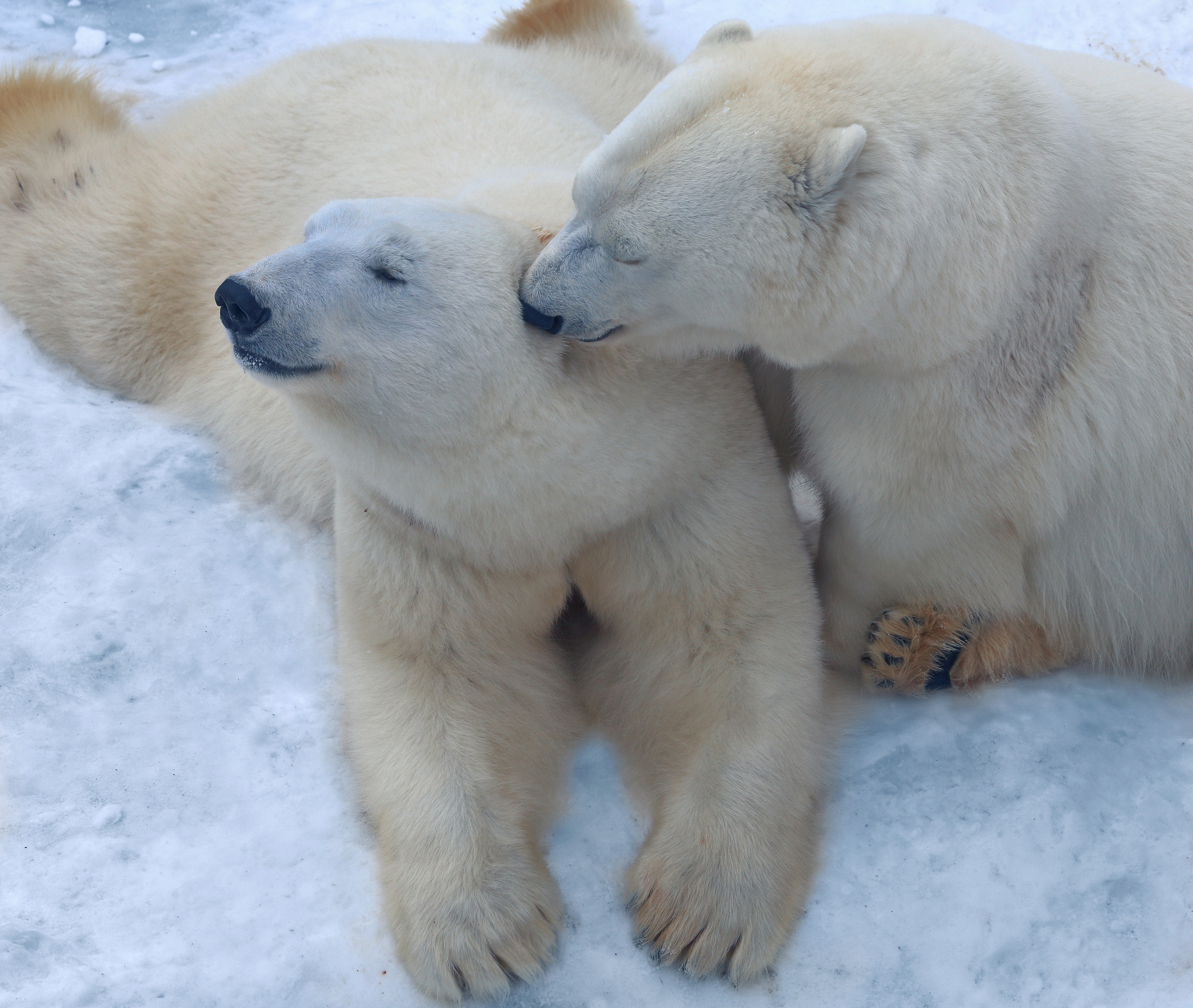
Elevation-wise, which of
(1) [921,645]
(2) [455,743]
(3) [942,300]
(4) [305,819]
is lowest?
(4) [305,819]

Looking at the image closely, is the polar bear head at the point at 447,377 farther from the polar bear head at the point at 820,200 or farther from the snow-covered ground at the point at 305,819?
the snow-covered ground at the point at 305,819

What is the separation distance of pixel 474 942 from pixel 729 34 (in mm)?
1731

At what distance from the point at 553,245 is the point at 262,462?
4.31 ft

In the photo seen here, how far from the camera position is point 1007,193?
212 centimetres

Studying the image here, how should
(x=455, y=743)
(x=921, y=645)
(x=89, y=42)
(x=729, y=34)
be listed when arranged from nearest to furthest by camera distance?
(x=729, y=34) → (x=455, y=743) → (x=921, y=645) → (x=89, y=42)

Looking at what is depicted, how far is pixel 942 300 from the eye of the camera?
2129mm

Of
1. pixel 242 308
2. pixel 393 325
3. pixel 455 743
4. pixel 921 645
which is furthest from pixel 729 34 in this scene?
pixel 455 743

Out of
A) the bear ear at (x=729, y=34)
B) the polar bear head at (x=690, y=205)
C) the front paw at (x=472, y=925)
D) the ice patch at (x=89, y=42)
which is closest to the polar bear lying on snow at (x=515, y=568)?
the front paw at (x=472, y=925)

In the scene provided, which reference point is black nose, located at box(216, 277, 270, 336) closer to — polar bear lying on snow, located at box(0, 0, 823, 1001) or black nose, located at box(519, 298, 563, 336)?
polar bear lying on snow, located at box(0, 0, 823, 1001)

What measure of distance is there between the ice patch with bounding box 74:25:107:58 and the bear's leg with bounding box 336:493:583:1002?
322 cm

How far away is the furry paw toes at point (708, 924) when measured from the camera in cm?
216

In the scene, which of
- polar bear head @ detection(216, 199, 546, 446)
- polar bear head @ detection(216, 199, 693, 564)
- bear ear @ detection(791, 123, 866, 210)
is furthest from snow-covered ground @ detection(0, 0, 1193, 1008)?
bear ear @ detection(791, 123, 866, 210)

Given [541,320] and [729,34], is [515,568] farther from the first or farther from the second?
[729,34]

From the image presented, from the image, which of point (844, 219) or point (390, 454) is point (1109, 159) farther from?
point (390, 454)
